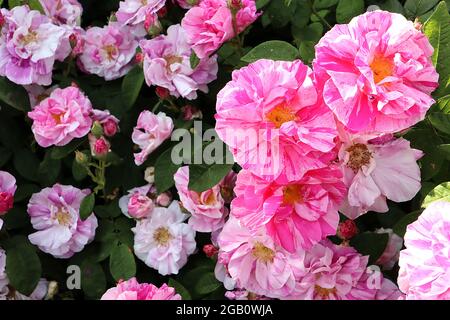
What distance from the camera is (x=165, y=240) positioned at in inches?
54.3

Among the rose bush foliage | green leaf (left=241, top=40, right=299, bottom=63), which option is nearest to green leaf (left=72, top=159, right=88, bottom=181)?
the rose bush foliage

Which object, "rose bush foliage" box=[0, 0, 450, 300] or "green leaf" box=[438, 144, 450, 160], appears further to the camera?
"green leaf" box=[438, 144, 450, 160]

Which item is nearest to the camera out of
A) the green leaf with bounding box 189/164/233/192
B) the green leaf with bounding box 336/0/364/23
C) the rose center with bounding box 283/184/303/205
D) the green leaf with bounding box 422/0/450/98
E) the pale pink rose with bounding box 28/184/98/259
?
the rose center with bounding box 283/184/303/205

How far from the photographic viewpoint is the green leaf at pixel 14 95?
4.65ft

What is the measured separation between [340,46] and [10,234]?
34.7 inches

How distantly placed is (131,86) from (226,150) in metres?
→ 0.33

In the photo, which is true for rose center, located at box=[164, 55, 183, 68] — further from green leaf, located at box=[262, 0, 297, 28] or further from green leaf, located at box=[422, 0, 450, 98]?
green leaf, located at box=[422, 0, 450, 98]

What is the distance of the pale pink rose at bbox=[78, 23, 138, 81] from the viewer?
1503mm

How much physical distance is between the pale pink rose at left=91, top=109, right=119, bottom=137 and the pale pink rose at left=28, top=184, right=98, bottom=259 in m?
0.15

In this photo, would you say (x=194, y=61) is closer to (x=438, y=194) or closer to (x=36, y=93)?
(x=36, y=93)

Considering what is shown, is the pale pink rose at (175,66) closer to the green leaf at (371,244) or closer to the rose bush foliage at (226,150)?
the rose bush foliage at (226,150)

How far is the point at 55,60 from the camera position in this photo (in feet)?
4.96
